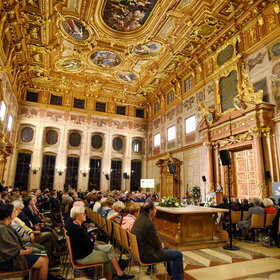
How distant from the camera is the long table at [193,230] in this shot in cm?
575

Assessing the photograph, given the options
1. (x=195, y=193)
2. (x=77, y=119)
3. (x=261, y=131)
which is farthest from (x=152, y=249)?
(x=77, y=119)

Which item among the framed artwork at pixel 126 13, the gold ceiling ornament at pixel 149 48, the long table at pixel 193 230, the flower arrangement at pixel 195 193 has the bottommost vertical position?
the long table at pixel 193 230

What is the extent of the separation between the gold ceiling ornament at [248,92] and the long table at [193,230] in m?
5.57

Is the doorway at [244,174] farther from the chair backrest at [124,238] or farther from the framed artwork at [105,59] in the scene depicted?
the framed artwork at [105,59]

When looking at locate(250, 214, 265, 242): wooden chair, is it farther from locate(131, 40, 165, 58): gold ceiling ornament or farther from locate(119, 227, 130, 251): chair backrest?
locate(131, 40, 165, 58): gold ceiling ornament

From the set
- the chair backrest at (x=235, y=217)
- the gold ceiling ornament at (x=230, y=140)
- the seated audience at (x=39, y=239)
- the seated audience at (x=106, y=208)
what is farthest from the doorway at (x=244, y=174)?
the seated audience at (x=39, y=239)

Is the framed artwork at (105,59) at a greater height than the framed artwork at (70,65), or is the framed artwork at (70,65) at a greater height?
the framed artwork at (105,59)

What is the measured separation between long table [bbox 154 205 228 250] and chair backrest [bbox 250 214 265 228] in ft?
2.75

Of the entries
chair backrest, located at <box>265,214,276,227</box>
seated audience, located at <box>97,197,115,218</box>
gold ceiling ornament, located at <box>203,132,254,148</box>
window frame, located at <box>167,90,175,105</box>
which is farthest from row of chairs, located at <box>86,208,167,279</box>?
window frame, located at <box>167,90,175,105</box>

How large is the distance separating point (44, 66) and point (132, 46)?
6.98 m

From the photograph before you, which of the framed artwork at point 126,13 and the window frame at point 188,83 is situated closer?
the framed artwork at point 126,13

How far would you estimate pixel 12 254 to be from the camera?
2.76 metres

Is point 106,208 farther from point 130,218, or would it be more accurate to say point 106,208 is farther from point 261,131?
point 261,131

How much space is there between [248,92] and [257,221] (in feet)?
19.7
